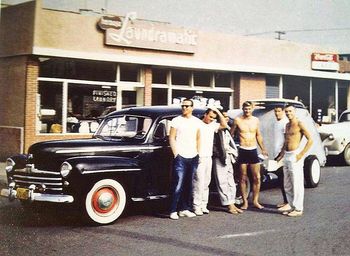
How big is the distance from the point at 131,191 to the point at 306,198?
3316 millimetres

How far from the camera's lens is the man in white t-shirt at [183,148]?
6238 millimetres

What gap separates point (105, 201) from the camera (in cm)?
591

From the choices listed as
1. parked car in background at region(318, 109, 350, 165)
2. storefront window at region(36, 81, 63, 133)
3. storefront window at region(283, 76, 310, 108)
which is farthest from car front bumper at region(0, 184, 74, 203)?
storefront window at region(283, 76, 310, 108)

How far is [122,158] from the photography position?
6.15 meters

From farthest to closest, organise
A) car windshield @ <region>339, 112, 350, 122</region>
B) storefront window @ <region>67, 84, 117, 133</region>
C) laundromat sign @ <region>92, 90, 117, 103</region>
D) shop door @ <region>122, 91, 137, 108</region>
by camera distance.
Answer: shop door @ <region>122, 91, 137, 108</region> < car windshield @ <region>339, 112, 350, 122</region> < laundromat sign @ <region>92, 90, 117, 103</region> < storefront window @ <region>67, 84, 117, 133</region>

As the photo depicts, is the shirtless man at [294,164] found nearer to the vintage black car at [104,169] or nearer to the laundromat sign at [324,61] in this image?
the vintage black car at [104,169]

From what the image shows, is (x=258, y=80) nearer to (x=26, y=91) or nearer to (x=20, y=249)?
(x=26, y=91)

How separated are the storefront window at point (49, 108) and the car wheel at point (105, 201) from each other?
7048 millimetres

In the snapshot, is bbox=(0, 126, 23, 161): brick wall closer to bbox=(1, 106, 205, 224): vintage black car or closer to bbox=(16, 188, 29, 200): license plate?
bbox=(1, 106, 205, 224): vintage black car

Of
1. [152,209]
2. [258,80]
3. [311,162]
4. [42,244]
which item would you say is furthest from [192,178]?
[258,80]

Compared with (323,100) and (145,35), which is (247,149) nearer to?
(145,35)

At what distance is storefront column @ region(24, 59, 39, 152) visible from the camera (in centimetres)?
1209

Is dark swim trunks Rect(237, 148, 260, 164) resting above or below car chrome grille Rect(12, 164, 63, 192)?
above

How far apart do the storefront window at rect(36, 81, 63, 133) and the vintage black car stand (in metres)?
6.19
